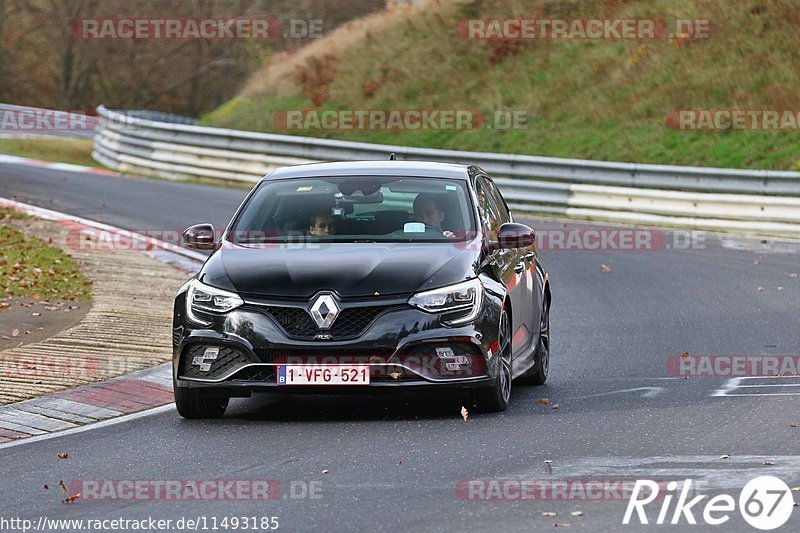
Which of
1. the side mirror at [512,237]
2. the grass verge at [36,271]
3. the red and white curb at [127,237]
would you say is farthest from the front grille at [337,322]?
the red and white curb at [127,237]

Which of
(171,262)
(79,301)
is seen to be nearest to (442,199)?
(79,301)

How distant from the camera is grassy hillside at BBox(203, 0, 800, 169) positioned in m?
29.7

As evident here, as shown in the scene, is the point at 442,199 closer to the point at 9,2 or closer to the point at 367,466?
the point at 367,466

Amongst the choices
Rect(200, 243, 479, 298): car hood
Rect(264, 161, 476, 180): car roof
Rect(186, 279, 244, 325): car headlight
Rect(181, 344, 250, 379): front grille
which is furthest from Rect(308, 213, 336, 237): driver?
Rect(181, 344, 250, 379): front grille

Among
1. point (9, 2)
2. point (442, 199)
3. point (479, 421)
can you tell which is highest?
point (9, 2)

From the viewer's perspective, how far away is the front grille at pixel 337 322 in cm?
924

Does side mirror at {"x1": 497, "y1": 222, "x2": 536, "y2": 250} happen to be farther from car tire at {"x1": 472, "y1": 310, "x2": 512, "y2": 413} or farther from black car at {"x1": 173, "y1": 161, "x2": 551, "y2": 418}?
car tire at {"x1": 472, "y1": 310, "x2": 512, "y2": 413}

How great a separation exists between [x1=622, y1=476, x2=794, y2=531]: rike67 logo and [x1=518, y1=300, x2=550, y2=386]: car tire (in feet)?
12.7

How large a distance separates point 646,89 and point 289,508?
2631 centimetres

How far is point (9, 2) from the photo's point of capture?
196ft

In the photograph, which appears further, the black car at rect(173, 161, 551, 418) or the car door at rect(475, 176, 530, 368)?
the car door at rect(475, 176, 530, 368)

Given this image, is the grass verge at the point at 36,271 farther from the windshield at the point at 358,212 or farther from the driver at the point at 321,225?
the driver at the point at 321,225

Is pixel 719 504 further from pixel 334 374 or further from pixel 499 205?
pixel 499 205

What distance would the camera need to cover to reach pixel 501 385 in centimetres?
981
